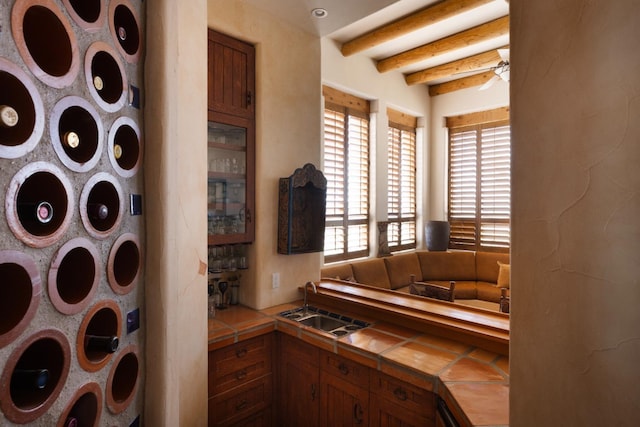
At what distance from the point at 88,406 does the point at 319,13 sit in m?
2.59

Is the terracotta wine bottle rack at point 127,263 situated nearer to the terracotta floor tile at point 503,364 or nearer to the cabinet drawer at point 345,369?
the cabinet drawer at point 345,369

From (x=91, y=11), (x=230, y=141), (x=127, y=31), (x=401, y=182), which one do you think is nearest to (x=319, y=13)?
(x=230, y=141)

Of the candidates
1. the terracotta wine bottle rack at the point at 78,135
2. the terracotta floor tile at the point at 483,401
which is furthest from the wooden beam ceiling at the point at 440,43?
the terracotta wine bottle rack at the point at 78,135

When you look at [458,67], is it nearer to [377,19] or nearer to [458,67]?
[458,67]

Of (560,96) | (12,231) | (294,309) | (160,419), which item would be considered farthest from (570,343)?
(294,309)

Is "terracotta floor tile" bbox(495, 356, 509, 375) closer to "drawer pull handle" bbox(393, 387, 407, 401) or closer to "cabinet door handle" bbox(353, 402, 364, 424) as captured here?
"drawer pull handle" bbox(393, 387, 407, 401)

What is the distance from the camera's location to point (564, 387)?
539 millimetres

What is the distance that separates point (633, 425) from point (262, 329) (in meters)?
2.08

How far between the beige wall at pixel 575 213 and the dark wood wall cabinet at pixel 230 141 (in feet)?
6.62

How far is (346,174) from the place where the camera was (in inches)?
165

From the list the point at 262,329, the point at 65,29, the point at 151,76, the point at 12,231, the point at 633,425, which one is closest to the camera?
the point at 633,425

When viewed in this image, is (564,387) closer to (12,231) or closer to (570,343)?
Answer: (570,343)

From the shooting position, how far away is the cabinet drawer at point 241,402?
2.08 metres

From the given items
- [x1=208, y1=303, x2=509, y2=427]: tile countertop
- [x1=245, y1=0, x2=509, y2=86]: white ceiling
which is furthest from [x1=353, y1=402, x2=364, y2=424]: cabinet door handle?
[x1=245, y1=0, x2=509, y2=86]: white ceiling
